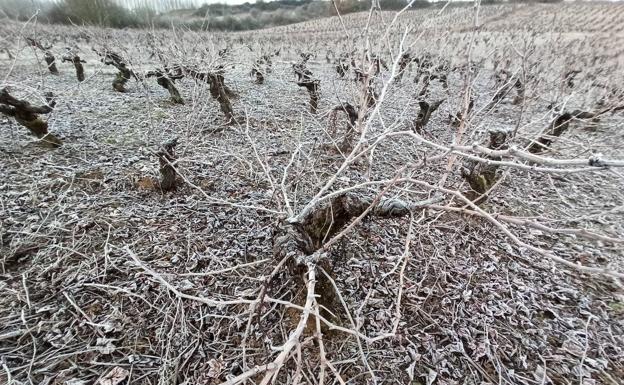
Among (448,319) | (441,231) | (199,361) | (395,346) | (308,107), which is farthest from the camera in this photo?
(308,107)

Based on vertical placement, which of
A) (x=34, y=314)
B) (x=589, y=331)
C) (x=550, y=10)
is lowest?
(x=589, y=331)

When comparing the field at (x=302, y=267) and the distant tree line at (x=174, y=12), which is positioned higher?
the distant tree line at (x=174, y=12)

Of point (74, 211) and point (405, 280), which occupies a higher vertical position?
point (74, 211)

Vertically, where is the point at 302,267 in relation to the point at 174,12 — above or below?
below

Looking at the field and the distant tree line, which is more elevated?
the distant tree line

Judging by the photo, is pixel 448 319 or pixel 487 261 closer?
pixel 448 319

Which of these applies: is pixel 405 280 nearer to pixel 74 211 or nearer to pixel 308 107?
pixel 74 211

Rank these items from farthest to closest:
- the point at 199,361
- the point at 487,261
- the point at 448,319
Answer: the point at 487,261 → the point at 448,319 → the point at 199,361

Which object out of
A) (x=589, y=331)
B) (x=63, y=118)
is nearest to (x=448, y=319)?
(x=589, y=331)

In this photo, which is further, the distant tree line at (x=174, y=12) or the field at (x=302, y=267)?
the distant tree line at (x=174, y=12)

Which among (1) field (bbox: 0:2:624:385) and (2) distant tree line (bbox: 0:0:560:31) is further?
(2) distant tree line (bbox: 0:0:560:31)

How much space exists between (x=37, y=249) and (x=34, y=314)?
0.54 metres

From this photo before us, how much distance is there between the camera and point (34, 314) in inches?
68.9

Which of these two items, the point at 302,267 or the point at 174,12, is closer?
the point at 302,267
